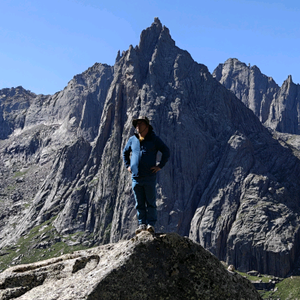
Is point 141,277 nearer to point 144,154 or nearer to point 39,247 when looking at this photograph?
point 144,154

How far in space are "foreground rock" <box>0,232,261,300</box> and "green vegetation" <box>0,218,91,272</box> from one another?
167 meters

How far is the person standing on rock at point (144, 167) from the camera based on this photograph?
13.1 meters

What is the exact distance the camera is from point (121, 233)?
171 metres

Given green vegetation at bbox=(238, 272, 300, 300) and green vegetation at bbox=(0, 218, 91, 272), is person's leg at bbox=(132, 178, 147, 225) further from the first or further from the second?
green vegetation at bbox=(0, 218, 91, 272)

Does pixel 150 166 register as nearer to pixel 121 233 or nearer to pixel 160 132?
pixel 121 233

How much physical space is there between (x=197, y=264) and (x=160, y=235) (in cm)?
118

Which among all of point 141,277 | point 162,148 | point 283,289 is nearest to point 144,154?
point 162,148

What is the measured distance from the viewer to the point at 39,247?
609 ft

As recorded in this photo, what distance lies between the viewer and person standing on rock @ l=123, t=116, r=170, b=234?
13.1 m

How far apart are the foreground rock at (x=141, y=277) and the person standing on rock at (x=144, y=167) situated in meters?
2.31

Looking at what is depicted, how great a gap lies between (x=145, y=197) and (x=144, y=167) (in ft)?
3.74

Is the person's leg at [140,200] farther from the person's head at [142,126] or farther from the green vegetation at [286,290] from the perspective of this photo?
the green vegetation at [286,290]

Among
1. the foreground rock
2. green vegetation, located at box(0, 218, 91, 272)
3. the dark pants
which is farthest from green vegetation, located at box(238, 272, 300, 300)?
the foreground rock

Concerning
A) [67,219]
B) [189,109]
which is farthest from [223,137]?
[67,219]
